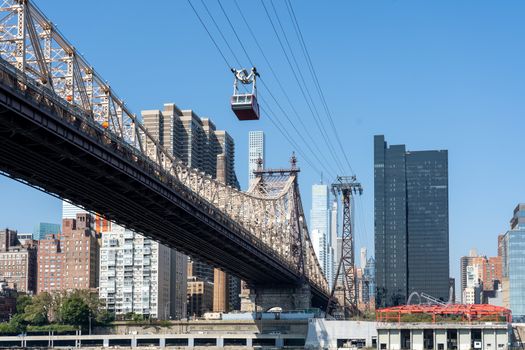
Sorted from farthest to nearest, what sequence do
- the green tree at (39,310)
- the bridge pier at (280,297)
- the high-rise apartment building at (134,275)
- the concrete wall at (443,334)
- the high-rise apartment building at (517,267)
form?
the high-rise apartment building at (134,275)
the high-rise apartment building at (517,267)
the green tree at (39,310)
the bridge pier at (280,297)
the concrete wall at (443,334)

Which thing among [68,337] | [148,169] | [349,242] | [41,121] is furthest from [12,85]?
[349,242]

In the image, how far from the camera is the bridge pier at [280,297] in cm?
14775

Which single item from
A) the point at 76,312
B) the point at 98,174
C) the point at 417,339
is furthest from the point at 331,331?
the point at 98,174

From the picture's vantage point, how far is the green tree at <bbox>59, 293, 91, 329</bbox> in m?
153

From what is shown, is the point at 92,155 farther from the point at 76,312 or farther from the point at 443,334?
the point at 76,312

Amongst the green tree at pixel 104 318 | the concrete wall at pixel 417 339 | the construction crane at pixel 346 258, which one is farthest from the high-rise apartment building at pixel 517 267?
the green tree at pixel 104 318

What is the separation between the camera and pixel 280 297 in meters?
150

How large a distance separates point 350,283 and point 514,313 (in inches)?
1215

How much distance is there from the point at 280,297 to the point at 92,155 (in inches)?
3527

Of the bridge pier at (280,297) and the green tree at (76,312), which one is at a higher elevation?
the bridge pier at (280,297)

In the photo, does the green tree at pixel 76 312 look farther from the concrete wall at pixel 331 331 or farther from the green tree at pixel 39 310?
the concrete wall at pixel 331 331

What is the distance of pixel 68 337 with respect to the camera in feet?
484

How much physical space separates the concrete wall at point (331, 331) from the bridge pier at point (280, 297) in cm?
2022

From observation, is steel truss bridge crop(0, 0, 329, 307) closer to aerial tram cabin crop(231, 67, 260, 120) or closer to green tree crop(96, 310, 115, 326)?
aerial tram cabin crop(231, 67, 260, 120)
